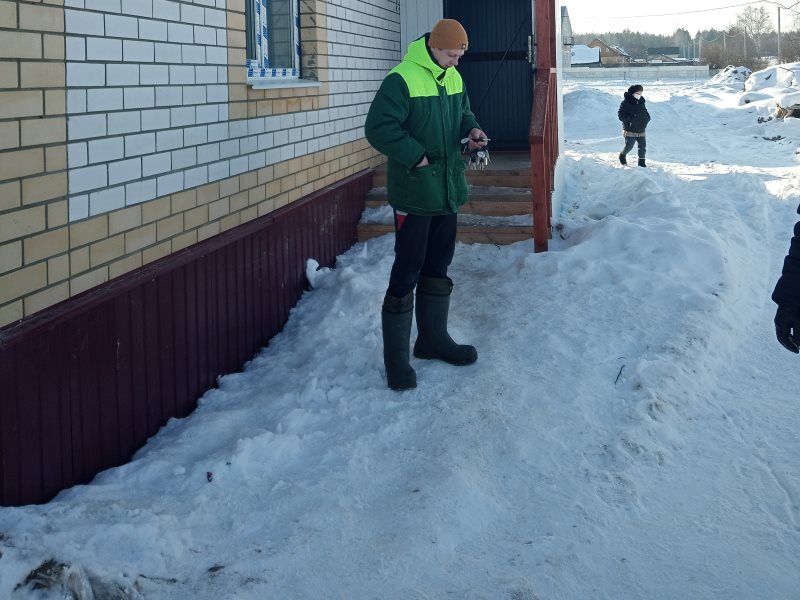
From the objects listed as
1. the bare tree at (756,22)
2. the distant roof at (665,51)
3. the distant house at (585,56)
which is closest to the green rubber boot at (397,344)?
the distant house at (585,56)

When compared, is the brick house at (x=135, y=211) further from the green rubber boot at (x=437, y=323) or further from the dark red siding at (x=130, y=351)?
the green rubber boot at (x=437, y=323)

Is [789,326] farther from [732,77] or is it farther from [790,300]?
[732,77]

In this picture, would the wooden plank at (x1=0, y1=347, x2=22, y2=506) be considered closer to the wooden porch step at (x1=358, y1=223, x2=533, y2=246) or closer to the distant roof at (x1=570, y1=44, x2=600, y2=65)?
the wooden porch step at (x1=358, y1=223, x2=533, y2=246)

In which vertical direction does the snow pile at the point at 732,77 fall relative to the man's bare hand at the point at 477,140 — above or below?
above

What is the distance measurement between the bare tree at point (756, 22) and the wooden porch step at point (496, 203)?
85526 millimetres

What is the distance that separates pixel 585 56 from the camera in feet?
247

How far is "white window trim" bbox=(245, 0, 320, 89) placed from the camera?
231 inches

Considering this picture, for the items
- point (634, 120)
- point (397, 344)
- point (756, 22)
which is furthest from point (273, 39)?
point (756, 22)

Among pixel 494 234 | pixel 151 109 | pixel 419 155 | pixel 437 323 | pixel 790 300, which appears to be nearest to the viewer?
pixel 790 300

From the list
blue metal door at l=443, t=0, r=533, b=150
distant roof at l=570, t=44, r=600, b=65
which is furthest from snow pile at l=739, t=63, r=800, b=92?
distant roof at l=570, t=44, r=600, b=65

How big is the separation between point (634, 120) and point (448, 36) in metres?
11.0

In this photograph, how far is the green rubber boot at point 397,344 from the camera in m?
4.71

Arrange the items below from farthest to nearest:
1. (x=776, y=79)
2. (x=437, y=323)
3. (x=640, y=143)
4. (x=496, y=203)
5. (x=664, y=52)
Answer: (x=664, y=52)
(x=776, y=79)
(x=640, y=143)
(x=496, y=203)
(x=437, y=323)

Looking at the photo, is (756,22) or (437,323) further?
(756,22)
